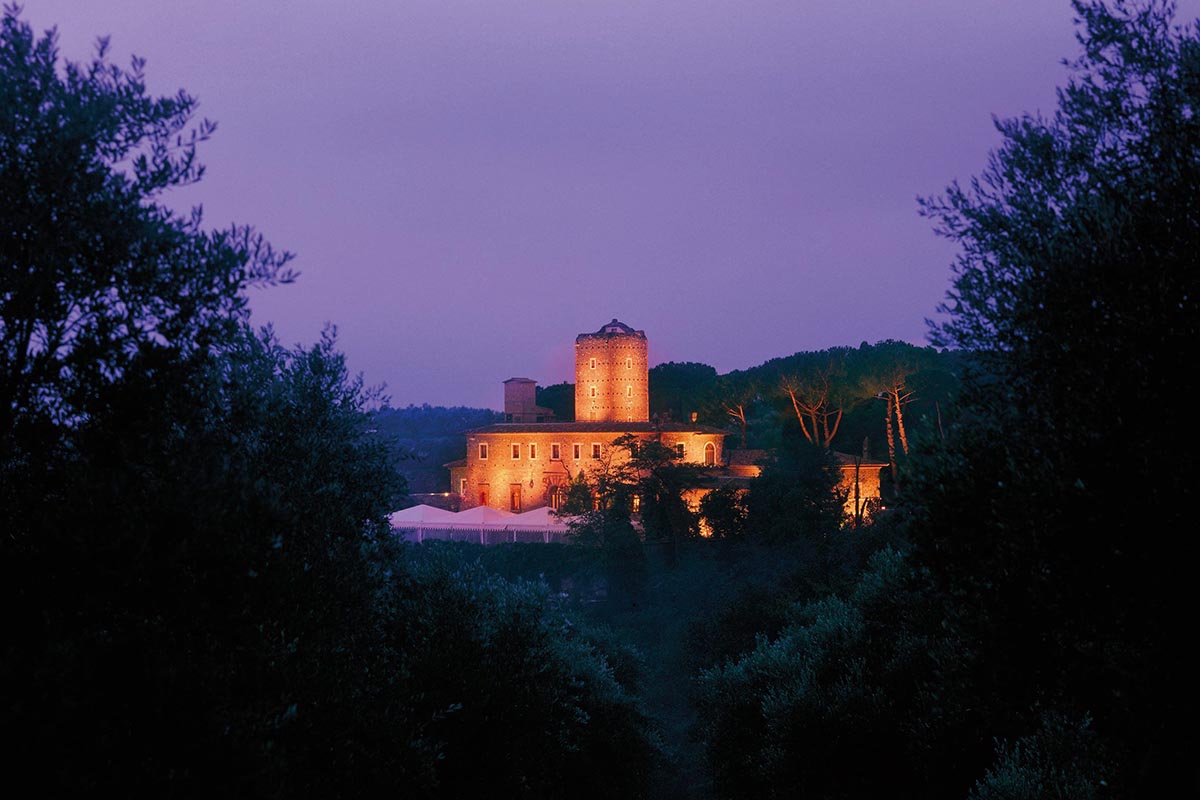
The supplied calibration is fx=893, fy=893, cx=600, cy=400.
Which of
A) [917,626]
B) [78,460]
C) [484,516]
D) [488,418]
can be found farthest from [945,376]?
[488,418]

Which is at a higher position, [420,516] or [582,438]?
[582,438]

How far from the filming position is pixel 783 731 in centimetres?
1480

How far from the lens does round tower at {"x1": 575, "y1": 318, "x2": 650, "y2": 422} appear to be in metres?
62.8

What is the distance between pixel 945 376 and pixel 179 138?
159 feet

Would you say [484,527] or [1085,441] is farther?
[484,527]

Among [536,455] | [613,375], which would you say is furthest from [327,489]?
[613,375]

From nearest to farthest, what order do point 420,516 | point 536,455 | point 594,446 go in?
point 420,516 → point 594,446 → point 536,455

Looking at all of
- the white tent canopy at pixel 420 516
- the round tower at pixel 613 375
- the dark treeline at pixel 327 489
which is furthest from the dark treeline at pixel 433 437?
the dark treeline at pixel 327 489

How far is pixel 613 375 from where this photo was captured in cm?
6281

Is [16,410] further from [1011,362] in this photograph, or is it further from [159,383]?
[1011,362]

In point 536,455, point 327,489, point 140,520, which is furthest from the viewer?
point 536,455

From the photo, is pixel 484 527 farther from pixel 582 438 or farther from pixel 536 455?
pixel 582 438

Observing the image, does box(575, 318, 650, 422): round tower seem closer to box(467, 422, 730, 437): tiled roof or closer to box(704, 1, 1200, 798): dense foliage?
box(467, 422, 730, 437): tiled roof

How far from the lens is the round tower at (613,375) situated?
62.8 metres
